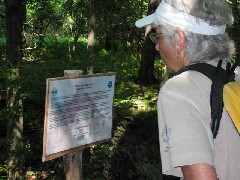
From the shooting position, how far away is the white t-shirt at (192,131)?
48.8 inches

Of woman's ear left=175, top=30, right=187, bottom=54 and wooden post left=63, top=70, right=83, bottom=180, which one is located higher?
woman's ear left=175, top=30, right=187, bottom=54

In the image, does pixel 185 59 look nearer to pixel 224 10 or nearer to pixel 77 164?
pixel 224 10

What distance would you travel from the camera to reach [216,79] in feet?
4.63

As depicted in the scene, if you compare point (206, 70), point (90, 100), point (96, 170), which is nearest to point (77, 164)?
point (90, 100)

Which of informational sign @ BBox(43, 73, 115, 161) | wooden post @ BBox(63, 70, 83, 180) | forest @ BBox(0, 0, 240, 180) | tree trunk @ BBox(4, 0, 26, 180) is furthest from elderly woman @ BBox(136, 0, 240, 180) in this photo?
tree trunk @ BBox(4, 0, 26, 180)

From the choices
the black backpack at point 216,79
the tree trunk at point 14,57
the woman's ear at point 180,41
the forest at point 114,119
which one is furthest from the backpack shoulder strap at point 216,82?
the tree trunk at point 14,57

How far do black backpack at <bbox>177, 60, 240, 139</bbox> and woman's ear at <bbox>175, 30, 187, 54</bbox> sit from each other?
0.11 meters

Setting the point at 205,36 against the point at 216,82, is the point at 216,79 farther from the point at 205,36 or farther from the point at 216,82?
the point at 205,36

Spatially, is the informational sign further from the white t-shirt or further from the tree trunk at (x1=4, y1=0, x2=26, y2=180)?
the tree trunk at (x1=4, y1=0, x2=26, y2=180)

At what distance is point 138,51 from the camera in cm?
1895

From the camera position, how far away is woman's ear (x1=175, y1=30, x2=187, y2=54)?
1.54 m

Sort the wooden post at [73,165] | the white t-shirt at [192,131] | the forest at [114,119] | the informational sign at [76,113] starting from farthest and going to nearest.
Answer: the forest at [114,119], the wooden post at [73,165], the informational sign at [76,113], the white t-shirt at [192,131]

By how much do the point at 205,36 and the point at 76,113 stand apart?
1.99 meters

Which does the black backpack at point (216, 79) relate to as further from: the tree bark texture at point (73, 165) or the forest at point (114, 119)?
the forest at point (114, 119)
